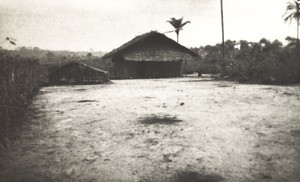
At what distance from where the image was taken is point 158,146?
555 centimetres

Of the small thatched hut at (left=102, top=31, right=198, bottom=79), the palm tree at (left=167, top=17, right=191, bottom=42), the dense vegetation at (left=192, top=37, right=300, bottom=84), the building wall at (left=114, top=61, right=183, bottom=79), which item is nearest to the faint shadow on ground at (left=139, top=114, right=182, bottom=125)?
the dense vegetation at (left=192, top=37, right=300, bottom=84)

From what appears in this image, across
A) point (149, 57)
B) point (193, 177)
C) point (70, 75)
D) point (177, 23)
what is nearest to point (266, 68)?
point (149, 57)

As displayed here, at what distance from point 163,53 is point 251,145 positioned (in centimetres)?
2592

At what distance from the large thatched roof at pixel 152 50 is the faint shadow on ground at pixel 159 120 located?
21.2m

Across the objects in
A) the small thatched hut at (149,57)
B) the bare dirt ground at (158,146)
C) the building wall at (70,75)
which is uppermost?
the small thatched hut at (149,57)

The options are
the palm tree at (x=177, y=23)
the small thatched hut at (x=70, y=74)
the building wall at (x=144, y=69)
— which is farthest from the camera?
the palm tree at (x=177, y=23)

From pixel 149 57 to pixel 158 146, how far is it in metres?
25.0

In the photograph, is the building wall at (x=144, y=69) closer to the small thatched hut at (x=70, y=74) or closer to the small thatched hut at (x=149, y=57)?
the small thatched hut at (x=149, y=57)

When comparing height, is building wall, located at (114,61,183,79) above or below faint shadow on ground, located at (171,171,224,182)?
above

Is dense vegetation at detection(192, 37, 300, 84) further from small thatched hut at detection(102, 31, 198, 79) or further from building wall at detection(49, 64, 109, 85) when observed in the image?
building wall at detection(49, 64, 109, 85)

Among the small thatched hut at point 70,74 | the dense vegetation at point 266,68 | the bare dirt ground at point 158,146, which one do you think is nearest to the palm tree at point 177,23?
the dense vegetation at point 266,68

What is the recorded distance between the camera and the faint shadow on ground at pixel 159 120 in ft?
24.7

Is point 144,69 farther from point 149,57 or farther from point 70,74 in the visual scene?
point 70,74

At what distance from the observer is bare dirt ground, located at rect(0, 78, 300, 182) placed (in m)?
4.33
